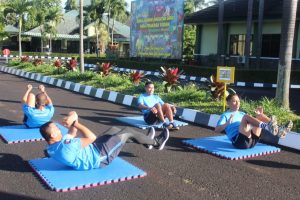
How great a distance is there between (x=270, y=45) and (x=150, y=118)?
17970 mm

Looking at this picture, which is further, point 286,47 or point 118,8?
point 118,8

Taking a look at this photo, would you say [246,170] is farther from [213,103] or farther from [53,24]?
[53,24]

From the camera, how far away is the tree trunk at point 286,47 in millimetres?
9219

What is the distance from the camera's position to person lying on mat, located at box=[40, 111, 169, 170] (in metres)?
5.19

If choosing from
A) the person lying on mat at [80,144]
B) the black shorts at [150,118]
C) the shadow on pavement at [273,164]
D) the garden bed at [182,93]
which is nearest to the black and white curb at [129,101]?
the garden bed at [182,93]

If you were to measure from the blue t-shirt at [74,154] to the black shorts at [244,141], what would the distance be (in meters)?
2.56

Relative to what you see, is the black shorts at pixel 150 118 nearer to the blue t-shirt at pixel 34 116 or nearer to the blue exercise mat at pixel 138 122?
the blue exercise mat at pixel 138 122

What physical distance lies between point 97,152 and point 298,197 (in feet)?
8.81

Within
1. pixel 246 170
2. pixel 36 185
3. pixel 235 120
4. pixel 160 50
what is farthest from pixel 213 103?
pixel 160 50

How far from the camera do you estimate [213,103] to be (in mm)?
10734

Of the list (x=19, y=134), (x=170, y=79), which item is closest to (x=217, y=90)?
(x=170, y=79)

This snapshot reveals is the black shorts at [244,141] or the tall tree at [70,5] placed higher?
the tall tree at [70,5]

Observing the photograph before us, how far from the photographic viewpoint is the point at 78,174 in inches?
211

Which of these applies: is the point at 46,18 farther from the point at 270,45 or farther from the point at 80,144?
the point at 80,144
